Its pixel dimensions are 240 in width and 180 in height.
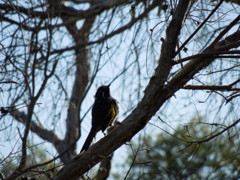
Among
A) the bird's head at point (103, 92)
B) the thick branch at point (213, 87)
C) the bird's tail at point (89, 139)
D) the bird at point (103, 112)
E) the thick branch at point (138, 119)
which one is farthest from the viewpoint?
the bird's head at point (103, 92)

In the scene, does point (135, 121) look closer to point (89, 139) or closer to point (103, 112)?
point (89, 139)

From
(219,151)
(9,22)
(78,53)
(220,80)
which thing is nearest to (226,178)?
(219,151)

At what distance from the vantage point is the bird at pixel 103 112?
5.56 m

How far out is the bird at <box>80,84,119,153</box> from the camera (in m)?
5.56

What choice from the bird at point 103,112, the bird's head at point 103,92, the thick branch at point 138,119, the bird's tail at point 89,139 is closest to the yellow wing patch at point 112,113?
the bird at point 103,112

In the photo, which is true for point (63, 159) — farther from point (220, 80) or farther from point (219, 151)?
point (220, 80)

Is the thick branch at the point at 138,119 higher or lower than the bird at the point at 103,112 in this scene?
lower

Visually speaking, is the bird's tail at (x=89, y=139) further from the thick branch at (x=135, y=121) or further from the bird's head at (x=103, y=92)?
the bird's head at (x=103, y=92)

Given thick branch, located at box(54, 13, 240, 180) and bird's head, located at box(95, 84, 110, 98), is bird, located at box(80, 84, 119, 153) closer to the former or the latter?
bird's head, located at box(95, 84, 110, 98)

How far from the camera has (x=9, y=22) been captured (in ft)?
17.4

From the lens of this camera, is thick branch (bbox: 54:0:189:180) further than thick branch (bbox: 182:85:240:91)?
No

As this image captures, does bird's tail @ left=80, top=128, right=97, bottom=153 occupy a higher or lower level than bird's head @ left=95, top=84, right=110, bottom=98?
lower

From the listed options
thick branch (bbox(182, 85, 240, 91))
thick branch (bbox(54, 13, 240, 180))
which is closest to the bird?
thick branch (bbox(54, 13, 240, 180))

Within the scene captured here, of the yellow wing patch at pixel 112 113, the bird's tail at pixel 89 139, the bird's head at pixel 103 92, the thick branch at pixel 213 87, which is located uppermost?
the bird's head at pixel 103 92
